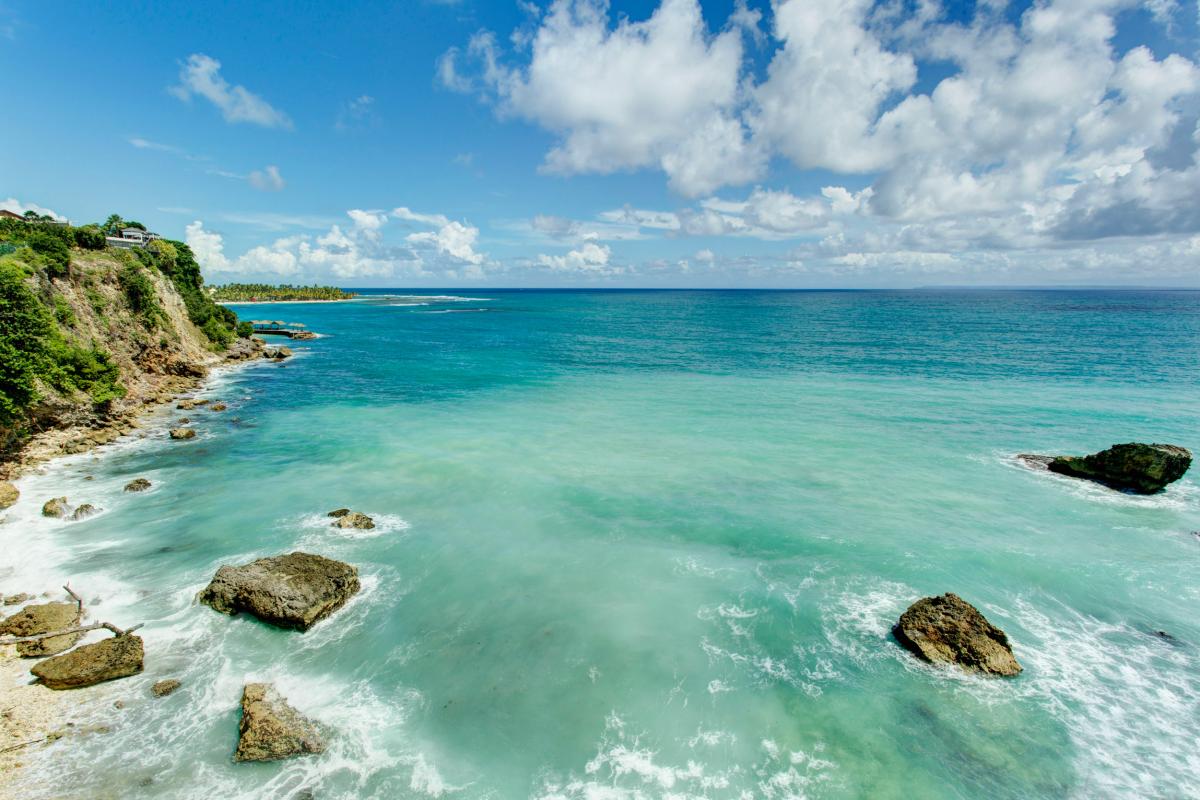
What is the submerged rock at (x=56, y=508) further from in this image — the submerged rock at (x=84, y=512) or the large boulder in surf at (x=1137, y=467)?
the large boulder in surf at (x=1137, y=467)

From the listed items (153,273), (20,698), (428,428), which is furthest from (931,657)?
(153,273)

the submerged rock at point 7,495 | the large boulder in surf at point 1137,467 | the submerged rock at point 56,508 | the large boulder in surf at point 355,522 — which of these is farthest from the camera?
the large boulder in surf at point 1137,467

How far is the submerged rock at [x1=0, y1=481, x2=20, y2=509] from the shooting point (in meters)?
23.0

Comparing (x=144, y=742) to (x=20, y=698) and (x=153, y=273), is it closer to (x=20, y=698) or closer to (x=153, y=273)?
(x=20, y=698)

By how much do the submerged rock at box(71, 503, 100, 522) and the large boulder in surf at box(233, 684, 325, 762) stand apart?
16.4 m

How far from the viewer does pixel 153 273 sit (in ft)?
175

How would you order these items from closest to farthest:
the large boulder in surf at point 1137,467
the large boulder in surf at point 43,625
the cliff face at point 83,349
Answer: the large boulder in surf at point 43,625, the large boulder in surf at point 1137,467, the cliff face at point 83,349

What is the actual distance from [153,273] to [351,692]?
58.6 m

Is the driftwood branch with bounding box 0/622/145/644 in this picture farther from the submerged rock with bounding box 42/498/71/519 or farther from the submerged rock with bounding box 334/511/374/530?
the submerged rock with bounding box 42/498/71/519

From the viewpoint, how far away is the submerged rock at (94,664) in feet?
46.1

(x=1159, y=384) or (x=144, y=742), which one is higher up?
(x=1159, y=384)

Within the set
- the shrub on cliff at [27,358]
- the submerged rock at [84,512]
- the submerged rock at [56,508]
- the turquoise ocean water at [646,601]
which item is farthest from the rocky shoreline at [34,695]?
the submerged rock at [84,512]

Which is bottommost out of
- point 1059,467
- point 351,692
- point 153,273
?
point 351,692

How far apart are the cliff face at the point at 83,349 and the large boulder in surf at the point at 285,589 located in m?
19.5
